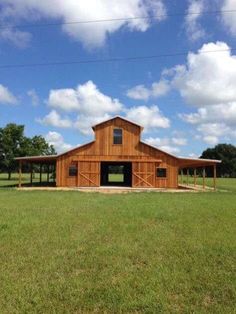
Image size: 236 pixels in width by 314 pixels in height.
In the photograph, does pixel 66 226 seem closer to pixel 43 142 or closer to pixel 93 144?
pixel 93 144

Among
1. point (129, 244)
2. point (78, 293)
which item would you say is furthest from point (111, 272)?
point (129, 244)

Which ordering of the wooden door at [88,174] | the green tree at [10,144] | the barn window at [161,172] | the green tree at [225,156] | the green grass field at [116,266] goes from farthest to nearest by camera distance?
the green tree at [225,156], the green tree at [10,144], the barn window at [161,172], the wooden door at [88,174], the green grass field at [116,266]

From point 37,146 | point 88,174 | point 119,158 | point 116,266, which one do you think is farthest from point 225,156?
point 116,266

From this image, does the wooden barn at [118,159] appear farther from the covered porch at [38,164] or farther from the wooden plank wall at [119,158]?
the covered porch at [38,164]

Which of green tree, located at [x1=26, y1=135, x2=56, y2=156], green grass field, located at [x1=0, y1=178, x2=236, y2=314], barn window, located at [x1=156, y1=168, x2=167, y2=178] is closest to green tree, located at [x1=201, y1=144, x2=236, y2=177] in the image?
green tree, located at [x1=26, y1=135, x2=56, y2=156]

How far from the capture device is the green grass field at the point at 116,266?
204 inches

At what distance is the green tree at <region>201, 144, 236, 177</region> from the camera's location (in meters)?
118

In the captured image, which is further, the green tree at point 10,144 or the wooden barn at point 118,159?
the green tree at point 10,144

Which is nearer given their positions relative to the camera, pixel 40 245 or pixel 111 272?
pixel 111 272

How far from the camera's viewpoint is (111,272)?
652 centimetres

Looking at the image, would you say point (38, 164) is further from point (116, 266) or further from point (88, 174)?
point (116, 266)

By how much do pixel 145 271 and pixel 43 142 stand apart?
68.0 m

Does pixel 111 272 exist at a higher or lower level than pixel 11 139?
lower

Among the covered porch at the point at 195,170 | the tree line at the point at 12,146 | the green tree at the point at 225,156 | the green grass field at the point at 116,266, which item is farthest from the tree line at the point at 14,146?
the green tree at the point at 225,156
